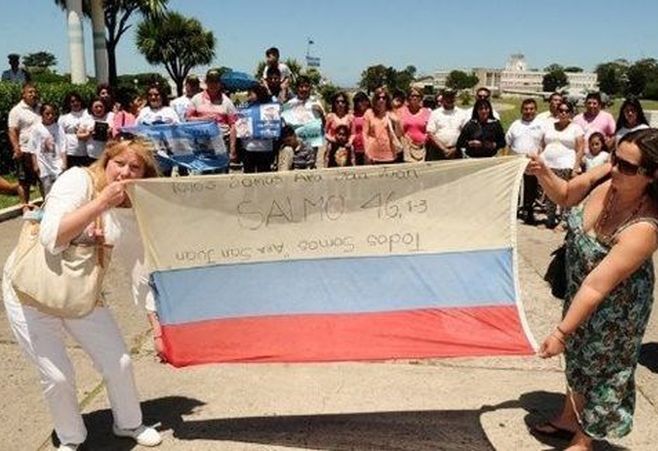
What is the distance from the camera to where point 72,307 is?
3.25 meters

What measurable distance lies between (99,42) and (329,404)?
61.6 feet

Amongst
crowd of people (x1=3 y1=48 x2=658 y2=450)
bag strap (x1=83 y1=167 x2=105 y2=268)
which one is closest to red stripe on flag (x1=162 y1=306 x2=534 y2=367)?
crowd of people (x1=3 y1=48 x2=658 y2=450)

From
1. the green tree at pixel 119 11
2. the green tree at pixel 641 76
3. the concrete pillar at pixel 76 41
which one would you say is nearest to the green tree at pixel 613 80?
the green tree at pixel 641 76

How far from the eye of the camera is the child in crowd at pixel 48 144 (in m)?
9.14

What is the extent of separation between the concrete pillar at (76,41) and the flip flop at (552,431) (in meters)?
17.0

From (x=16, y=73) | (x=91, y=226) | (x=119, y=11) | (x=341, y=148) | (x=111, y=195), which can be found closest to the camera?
(x=111, y=195)

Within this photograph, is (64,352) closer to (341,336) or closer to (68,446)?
(68,446)

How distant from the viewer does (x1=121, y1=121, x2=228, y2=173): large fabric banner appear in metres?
8.17

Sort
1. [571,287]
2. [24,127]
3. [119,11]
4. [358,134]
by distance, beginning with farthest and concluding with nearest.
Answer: [119,11], [358,134], [24,127], [571,287]

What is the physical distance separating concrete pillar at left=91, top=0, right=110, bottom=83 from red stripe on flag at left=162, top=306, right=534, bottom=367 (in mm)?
18261

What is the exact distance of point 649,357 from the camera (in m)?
4.97

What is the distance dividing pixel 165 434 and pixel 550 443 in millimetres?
2118

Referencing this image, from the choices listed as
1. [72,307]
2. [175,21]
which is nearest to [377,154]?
[72,307]

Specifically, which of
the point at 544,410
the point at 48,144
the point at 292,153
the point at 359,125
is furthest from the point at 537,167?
the point at 48,144
